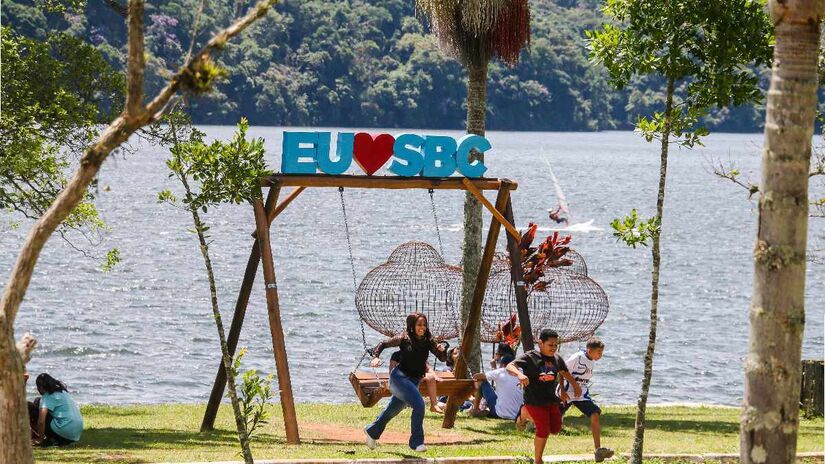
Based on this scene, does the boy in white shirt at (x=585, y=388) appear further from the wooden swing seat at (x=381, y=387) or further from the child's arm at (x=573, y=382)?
the wooden swing seat at (x=381, y=387)

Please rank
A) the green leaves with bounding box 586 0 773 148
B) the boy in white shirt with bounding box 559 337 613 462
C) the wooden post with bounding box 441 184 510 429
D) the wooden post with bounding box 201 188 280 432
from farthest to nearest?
1. the wooden post with bounding box 441 184 510 429
2. the wooden post with bounding box 201 188 280 432
3. the boy in white shirt with bounding box 559 337 613 462
4. the green leaves with bounding box 586 0 773 148

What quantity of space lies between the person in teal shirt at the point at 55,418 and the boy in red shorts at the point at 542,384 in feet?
17.8

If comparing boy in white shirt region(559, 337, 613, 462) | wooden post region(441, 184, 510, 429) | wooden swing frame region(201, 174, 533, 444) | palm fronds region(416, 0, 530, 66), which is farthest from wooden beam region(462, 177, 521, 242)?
palm fronds region(416, 0, 530, 66)

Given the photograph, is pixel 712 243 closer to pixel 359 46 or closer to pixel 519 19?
pixel 519 19

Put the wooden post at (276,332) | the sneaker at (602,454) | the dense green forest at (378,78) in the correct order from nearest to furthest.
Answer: the sneaker at (602,454), the wooden post at (276,332), the dense green forest at (378,78)

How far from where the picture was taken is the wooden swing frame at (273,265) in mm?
15953

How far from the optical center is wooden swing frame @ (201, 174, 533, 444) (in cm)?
1595

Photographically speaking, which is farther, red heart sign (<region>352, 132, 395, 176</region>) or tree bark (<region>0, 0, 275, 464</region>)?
red heart sign (<region>352, 132, 395, 176</region>)

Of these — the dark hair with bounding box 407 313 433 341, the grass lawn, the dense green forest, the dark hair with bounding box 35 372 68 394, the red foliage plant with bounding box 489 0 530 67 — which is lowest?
the grass lawn

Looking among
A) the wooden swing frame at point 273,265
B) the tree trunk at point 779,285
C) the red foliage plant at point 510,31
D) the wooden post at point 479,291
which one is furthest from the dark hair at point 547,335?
the red foliage plant at point 510,31

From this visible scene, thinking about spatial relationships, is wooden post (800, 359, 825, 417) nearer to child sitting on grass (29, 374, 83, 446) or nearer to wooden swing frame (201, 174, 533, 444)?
wooden swing frame (201, 174, 533, 444)

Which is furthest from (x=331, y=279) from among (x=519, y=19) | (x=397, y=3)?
(x=397, y=3)

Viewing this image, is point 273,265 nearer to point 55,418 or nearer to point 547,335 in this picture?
point 55,418

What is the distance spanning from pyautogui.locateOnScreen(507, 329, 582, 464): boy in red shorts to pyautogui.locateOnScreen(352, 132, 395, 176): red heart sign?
4.47 metres
